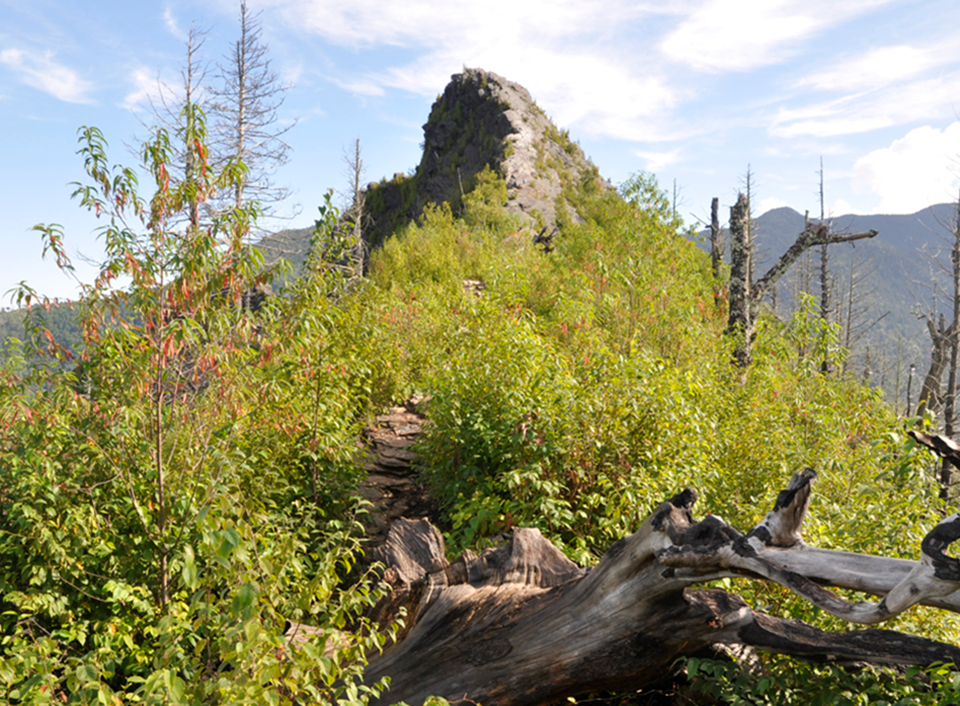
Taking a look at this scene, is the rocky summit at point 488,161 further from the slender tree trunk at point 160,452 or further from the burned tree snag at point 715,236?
the slender tree trunk at point 160,452

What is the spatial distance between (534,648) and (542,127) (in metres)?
41.3

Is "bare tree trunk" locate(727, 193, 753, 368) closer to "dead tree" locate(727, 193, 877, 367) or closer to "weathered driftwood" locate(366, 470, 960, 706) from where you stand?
"dead tree" locate(727, 193, 877, 367)

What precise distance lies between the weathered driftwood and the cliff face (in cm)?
2524

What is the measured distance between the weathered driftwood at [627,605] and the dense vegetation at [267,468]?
0.86ft

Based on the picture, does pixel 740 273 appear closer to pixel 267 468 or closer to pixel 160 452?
pixel 267 468

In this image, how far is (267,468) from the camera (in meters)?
5.56

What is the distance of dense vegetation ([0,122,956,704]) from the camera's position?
2867 mm

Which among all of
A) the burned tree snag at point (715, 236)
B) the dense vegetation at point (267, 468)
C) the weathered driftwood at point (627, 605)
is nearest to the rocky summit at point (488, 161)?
the burned tree snag at point (715, 236)

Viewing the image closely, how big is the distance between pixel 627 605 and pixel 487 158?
35.7 metres

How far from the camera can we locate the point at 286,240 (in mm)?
18172

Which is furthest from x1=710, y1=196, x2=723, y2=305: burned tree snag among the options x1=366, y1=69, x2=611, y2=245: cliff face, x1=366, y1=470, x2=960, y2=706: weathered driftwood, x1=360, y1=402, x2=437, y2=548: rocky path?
x1=366, y1=470, x2=960, y2=706: weathered driftwood

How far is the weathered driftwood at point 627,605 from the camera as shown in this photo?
2.70 m

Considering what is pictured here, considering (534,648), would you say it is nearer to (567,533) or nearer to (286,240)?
(567,533)

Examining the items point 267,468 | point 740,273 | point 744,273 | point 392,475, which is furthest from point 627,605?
point 744,273
